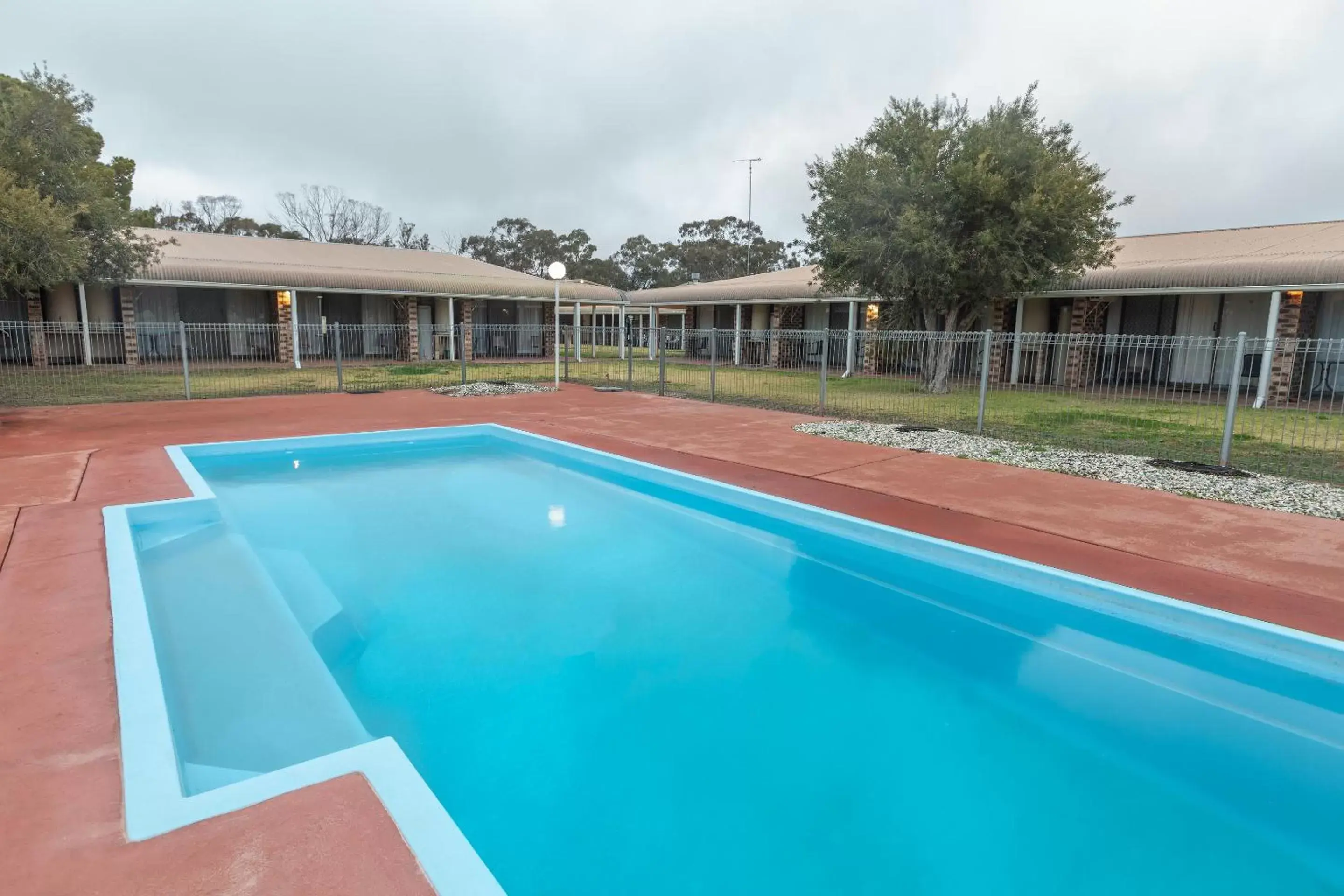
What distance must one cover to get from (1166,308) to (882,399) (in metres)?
8.90

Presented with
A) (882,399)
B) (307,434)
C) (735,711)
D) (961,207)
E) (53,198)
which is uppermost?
(961,207)

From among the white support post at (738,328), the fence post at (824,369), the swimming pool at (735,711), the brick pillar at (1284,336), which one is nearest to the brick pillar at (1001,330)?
the brick pillar at (1284,336)

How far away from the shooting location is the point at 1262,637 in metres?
3.93

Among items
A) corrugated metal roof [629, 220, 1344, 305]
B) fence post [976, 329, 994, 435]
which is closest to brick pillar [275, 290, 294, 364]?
corrugated metal roof [629, 220, 1344, 305]

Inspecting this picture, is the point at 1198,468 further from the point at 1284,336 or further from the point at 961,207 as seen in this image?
the point at 1284,336

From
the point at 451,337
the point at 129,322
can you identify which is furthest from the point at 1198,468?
the point at 129,322

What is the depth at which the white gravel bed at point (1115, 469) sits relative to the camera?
6.80m

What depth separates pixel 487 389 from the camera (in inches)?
619

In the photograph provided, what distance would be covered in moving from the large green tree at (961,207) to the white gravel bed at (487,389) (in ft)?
24.3

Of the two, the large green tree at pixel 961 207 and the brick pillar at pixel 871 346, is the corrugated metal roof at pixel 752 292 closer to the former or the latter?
the brick pillar at pixel 871 346

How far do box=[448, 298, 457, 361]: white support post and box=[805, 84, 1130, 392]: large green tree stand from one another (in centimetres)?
1309

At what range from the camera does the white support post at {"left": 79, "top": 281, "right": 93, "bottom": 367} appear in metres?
17.7

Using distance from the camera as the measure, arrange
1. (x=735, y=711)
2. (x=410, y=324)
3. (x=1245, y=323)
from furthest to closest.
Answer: (x=410, y=324), (x=1245, y=323), (x=735, y=711)

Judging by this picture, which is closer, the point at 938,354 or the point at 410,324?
the point at 938,354
